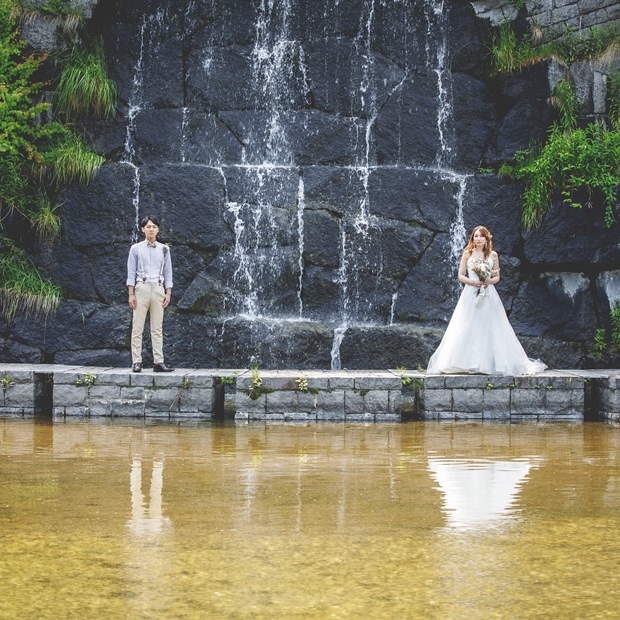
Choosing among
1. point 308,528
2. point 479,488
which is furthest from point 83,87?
point 308,528

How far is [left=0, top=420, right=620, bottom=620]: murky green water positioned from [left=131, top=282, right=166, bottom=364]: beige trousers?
2.58 metres

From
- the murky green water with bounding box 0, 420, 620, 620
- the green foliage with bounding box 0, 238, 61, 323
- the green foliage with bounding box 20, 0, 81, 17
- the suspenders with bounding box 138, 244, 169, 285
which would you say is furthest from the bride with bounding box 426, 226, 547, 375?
the green foliage with bounding box 20, 0, 81, 17

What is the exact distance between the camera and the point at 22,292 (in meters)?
14.1

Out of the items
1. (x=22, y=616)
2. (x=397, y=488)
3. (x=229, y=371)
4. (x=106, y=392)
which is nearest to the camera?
(x=22, y=616)

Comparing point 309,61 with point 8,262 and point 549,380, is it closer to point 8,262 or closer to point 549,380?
point 8,262

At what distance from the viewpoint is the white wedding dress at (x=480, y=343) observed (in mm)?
11539

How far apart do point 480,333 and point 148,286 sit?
12.5 feet

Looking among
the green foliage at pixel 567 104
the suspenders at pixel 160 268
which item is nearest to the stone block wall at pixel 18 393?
the suspenders at pixel 160 268

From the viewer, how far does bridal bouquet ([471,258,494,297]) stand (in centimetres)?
1189

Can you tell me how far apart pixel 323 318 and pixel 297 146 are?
9.03ft

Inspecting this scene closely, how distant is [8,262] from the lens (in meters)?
14.3

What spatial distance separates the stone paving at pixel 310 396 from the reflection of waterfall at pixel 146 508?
3.41 meters

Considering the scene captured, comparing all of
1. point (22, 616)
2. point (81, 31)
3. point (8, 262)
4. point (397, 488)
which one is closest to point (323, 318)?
point (8, 262)

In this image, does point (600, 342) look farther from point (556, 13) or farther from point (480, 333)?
point (556, 13)
